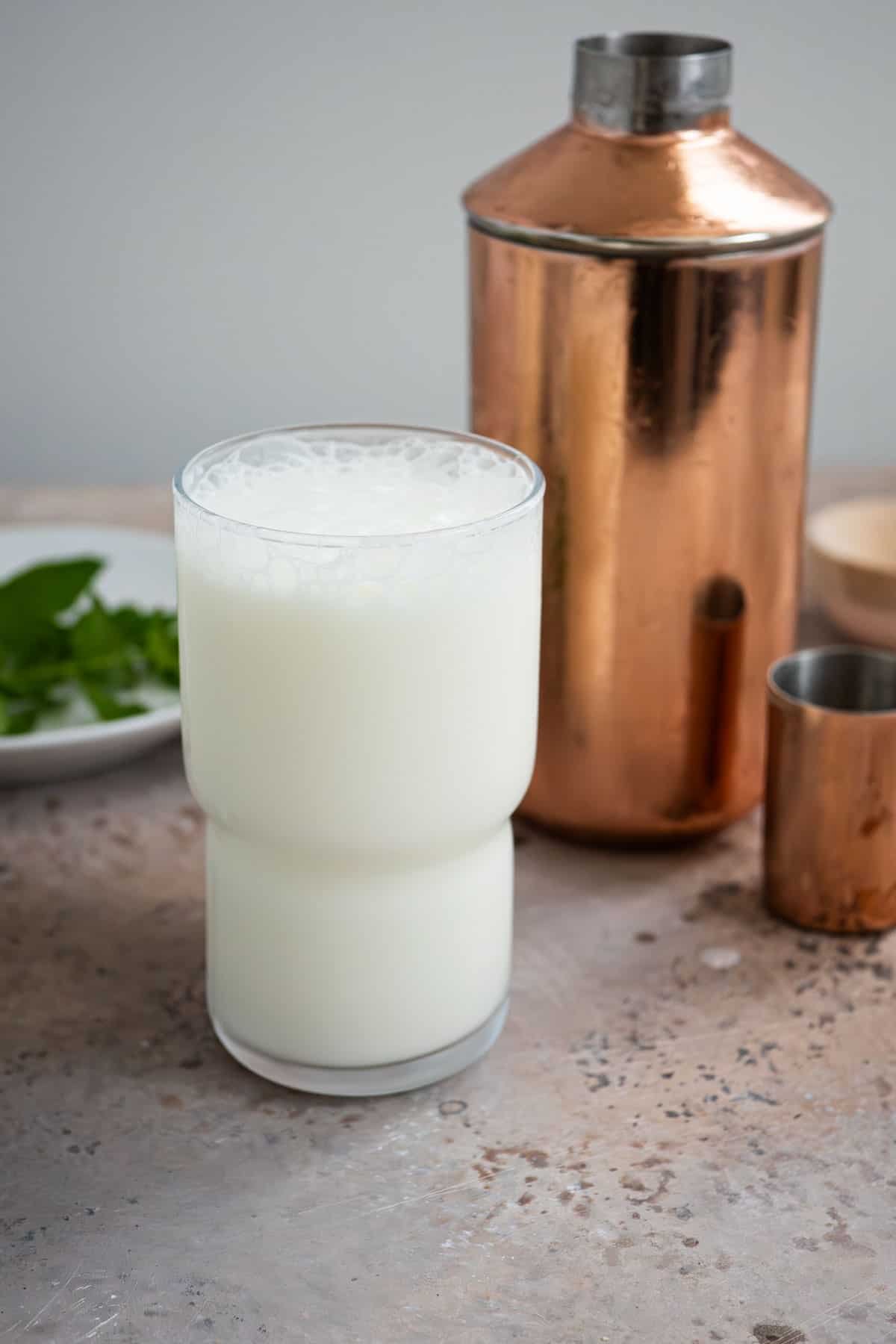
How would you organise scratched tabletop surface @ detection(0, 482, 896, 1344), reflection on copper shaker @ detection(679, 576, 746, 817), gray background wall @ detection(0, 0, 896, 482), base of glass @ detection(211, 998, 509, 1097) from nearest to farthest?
scratched tabletop surface @ detection(0, 482, 896, 1344) → base of glass @ detection(211, 998, 509, 1097) → reflection on copper shaker @ detection(679, 576, 746, 817) → gray background wall @ detection(0, 0, 896, 482)

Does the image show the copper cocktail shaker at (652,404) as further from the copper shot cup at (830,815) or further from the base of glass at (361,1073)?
the base of glass at (361,1073)

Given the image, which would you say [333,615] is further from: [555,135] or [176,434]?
[176,434]

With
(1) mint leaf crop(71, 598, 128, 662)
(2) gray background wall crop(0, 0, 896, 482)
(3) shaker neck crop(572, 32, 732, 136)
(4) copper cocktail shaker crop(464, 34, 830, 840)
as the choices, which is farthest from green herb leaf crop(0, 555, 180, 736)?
(2) gray background wall crop(0, 0, 896, 482)

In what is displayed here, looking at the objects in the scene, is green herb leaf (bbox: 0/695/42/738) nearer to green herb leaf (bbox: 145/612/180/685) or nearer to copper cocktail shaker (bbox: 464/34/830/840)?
green herb leaf (bbox: 145/612/180/685)

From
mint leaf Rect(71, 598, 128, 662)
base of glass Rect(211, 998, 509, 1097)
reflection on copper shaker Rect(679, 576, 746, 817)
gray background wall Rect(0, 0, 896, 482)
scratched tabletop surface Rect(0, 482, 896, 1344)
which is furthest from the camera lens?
gray background wall Rect(0, 0, 896, 482)

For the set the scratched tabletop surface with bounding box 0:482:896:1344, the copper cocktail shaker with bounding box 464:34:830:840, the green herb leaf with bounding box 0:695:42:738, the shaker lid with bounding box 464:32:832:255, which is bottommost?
the scratched tabletop surface with bounding box 0:482:896:1344

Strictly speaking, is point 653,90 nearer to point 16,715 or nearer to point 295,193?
point 16,715

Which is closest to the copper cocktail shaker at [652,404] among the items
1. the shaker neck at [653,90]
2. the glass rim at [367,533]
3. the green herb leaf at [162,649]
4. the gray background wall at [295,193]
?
the shaker neck at [653,90]
